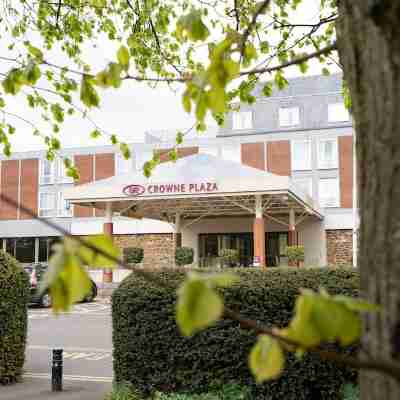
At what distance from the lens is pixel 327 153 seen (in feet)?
121

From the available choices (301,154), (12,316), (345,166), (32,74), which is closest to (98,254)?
(32,74)

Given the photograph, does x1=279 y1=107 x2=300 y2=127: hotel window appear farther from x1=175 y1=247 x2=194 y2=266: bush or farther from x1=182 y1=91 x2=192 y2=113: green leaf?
x1=182 y1=91 x2=192 y2=113: green leaf

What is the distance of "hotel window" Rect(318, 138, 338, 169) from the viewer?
36.8 m

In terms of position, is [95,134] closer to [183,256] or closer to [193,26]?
[193,26]

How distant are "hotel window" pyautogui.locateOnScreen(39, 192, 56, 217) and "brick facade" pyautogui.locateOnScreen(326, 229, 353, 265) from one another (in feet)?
67.3

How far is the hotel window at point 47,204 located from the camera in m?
43.0

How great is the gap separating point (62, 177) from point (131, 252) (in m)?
17.1

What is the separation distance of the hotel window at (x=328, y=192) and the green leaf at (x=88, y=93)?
35.2 m

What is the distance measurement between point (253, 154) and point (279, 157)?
1.81 meters

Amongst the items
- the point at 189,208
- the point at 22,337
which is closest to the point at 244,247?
the point at 189,208

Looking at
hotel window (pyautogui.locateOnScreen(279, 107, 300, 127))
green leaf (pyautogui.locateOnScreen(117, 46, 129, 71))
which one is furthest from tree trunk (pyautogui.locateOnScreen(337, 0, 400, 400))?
hotel window (pyautogui.locateOnScreen(279, 107, 300, 127))

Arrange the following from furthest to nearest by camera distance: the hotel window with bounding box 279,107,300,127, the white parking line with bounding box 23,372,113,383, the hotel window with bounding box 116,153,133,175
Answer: the hotel window with bounding box 279,107,300,127 < the hotel window with bounding box 116,153,133,175 < the white parking line with bounding box 23,372,113,383

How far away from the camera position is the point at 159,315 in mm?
5898

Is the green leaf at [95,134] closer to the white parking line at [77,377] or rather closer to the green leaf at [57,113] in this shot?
the green leaf at [57,113]
